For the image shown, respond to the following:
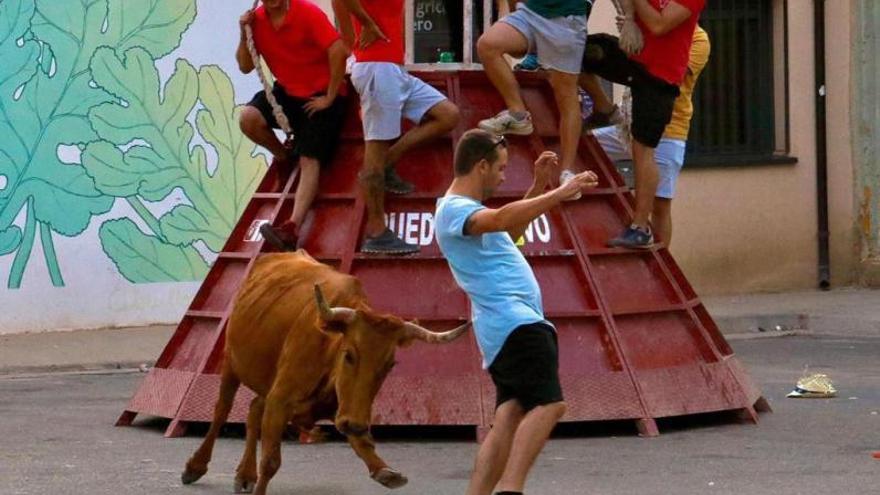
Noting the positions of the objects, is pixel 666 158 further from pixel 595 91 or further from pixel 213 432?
pixel 213 432

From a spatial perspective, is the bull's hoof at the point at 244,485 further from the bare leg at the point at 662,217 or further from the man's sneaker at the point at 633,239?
the bare leg at the point at 662,217

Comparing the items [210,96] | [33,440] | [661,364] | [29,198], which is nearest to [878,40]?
[210,96]

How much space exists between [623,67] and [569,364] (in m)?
1.84

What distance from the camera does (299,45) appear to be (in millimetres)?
11766

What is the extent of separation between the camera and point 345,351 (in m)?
→ 8.96

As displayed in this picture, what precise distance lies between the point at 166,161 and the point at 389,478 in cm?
975

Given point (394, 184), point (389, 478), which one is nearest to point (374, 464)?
point (389, 478)

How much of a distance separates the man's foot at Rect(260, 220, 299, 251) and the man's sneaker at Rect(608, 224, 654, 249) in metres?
1.79

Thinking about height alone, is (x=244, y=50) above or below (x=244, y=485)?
above

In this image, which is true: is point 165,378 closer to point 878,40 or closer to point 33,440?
point 33,440

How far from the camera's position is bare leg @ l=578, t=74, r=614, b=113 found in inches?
486

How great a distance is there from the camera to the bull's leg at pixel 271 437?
30.0 ft

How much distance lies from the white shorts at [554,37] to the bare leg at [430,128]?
597mm

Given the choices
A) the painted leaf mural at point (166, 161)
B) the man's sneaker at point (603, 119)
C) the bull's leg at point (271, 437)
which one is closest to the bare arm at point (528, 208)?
the bull's leg at point (271, 437)
